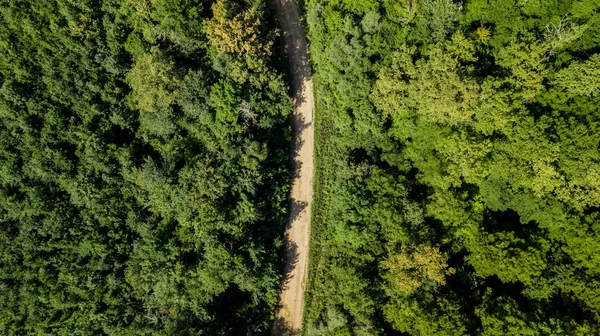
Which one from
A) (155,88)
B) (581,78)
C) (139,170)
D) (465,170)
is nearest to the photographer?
(581,78)

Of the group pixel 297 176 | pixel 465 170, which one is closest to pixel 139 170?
pixel 297 176

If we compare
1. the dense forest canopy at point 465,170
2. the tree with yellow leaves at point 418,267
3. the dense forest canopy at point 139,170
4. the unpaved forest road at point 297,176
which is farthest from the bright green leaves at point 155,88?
the tree with yellow leaves at point 418,267

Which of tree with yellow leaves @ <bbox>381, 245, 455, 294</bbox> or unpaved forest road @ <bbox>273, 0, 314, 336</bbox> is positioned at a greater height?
unpaved forest road @ <bbox>273, 0, 314, 336</bbox>

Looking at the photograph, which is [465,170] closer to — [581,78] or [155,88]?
[581,78]

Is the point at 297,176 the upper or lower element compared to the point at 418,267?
upper

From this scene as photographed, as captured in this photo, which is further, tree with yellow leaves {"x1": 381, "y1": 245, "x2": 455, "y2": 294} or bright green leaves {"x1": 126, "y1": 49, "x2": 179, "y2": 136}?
bright green leaves {"x1": 126, "y1": 49, "x2": 179, "y2": 136}

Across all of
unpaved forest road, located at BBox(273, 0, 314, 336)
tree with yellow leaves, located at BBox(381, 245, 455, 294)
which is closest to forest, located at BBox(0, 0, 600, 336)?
tree with yellow leaves, located at BBox(381, 245, 455, 294)

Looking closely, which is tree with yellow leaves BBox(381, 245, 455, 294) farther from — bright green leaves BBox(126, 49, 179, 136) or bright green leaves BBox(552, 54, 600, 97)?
bright green leaves BBox(126, 49, 179, 136)
